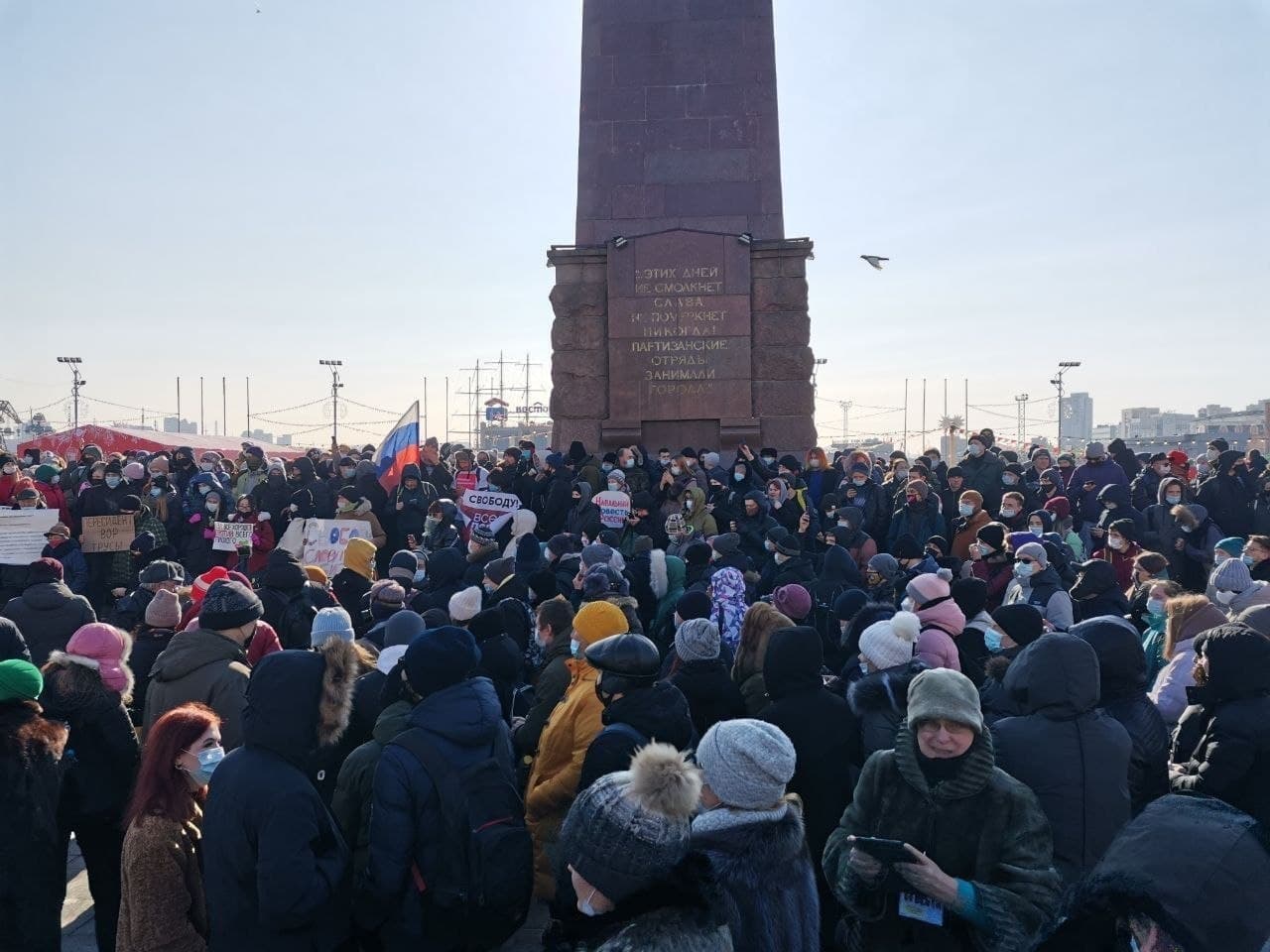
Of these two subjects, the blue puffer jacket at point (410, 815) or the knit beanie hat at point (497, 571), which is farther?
the knit beanie hat at point (497, 571)

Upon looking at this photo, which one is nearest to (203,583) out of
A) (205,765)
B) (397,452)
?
(205,765)

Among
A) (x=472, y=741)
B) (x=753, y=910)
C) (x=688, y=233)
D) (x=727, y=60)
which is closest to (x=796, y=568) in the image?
(x=472, y=741)

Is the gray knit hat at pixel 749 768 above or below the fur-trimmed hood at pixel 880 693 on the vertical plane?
above

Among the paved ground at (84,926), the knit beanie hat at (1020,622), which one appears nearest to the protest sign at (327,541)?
the paved ground at (84,926)

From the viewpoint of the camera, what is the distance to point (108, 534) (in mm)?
10664

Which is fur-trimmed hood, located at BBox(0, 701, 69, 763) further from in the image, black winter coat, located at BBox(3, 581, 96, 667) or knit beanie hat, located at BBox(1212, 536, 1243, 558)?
knit beanie hat, located at BBox(1212, 536, 1243, 558)

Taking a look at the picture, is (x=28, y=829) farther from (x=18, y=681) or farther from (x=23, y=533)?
(x=23, y=533)

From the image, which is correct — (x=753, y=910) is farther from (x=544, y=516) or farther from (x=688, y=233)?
(x=688, y=233)

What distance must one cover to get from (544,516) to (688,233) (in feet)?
15.6

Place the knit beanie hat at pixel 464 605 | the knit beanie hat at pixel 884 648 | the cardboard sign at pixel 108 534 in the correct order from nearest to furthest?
the knit beanie hat at pixel 884 648 < the knit beanie hat at pixel 464 605 < the cardboard sign at pixel 108 534

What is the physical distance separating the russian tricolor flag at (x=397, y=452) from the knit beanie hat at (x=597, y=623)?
872 centimetres

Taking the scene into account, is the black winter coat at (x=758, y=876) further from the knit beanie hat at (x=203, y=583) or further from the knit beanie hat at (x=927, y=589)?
the knit beanie hat at (x=203, y=583)

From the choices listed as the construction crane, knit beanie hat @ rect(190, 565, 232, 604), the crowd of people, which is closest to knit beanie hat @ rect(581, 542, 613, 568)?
the crowd of people

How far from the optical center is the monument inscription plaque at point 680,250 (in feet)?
45.8
